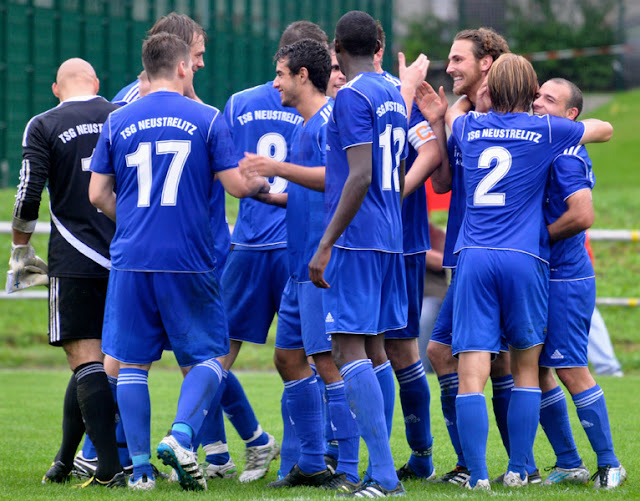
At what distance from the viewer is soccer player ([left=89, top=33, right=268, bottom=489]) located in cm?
539

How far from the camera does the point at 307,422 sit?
587 centimetres

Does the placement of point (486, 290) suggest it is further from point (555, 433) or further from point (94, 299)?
point (94, 299)

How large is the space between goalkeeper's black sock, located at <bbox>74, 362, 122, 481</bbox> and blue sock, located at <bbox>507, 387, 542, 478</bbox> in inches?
87.9

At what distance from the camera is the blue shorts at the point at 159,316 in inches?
213

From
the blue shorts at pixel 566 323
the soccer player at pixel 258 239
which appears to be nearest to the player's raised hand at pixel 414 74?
the soccer player at pixel 258 239

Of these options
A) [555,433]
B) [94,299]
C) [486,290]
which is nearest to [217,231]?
[94,299]

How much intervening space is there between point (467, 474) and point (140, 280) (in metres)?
2.24

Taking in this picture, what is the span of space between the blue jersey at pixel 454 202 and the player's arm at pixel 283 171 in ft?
3.41

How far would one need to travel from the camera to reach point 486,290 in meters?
5.46

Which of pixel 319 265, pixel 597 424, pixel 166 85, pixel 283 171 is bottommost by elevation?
pixel 597 424

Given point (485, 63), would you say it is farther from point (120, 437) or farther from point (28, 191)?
point (120, 437)

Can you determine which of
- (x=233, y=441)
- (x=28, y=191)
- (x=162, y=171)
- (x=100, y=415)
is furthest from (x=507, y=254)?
(x=233, y=441)

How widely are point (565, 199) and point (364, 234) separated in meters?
1.24

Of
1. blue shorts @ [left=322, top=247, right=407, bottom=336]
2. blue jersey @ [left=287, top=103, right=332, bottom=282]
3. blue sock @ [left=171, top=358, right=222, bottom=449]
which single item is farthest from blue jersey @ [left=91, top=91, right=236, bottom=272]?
blue shorts @ [left=322, top=247, right=407, bottom=336]
